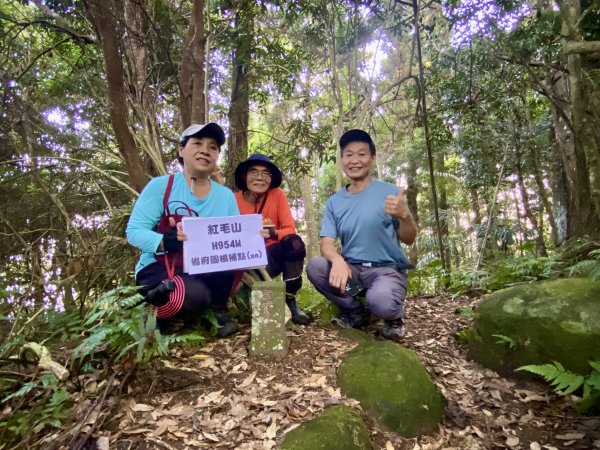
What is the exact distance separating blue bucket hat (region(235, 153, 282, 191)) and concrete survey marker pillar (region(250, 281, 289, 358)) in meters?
1.40

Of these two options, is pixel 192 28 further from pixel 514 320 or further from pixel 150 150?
pixel 514 320

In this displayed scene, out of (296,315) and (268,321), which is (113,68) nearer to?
(268,321)

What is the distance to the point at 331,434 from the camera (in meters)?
2.25

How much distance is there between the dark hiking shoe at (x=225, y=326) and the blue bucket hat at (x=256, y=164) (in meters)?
1.42

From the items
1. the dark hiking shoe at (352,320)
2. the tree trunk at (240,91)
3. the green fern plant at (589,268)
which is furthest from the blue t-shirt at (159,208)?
the green fern plant at (589,268)

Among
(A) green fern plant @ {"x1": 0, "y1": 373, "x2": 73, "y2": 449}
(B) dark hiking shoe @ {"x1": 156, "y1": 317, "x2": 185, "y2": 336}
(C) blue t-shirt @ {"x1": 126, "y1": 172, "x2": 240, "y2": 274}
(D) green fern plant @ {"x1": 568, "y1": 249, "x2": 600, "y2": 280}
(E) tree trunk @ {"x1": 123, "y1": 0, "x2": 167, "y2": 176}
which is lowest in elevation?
(A) green fern plant @ {"x1": 0, "y1": 373, "x2": 73, "y2": 449}

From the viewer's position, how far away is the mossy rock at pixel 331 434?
2195mm

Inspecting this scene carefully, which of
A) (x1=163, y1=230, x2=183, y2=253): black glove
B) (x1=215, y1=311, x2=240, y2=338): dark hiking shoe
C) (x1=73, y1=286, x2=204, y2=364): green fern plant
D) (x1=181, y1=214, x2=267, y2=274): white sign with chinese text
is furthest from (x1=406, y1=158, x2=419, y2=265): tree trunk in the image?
(x1=73, y1=286, x2=204, y2=364): green fern plant

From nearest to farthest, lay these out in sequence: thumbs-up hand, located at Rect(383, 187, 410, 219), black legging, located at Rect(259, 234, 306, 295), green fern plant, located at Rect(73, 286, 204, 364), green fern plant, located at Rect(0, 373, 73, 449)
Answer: green fern plant, located at Rect(0, 373, 73, 449)
green fern plant, located at Rect(73, 286, 204, 364)
thumbs-up hand, located at Rect(383, 187, 410, 219)
black legging, located at Rect(259, 234, 306, 295)

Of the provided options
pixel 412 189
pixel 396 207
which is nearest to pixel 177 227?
pixel 396 207

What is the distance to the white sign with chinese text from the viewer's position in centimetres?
317

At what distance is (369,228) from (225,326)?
1.69 metres

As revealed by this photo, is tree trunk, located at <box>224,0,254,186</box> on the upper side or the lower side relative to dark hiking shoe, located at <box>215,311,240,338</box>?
upper

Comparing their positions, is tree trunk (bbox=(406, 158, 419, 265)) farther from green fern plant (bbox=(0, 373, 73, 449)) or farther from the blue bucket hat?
green fern plant (bbox=(0, 373, 73, 449))
